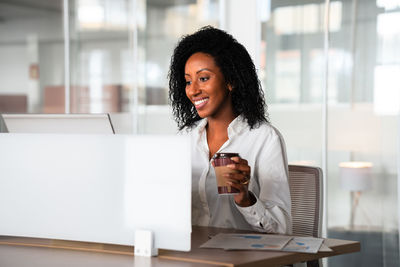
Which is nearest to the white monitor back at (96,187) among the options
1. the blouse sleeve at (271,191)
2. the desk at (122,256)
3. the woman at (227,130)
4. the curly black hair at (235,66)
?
the desk at (122,256)

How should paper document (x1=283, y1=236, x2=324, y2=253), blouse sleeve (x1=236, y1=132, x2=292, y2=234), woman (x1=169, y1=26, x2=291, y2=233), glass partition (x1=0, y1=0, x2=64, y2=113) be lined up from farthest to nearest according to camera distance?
glass partition (x1=0, y1=0, x2=64, y2=113) → woman (x1=169, y1=26, x2=291, y2=233) → blouse sleeve (x1=236, y1=132, x2=292, y2=234) → paper document (x1=283, y1=236, x2=324, y2=253)

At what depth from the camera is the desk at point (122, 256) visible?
1.89 m

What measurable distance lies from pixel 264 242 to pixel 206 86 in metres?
0.93

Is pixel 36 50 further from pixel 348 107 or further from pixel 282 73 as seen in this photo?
pixel 348 107

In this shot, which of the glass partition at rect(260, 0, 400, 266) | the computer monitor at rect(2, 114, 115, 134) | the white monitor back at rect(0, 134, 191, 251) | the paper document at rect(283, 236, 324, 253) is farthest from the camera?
the glass partition at rect(260, 0, 400, 266)

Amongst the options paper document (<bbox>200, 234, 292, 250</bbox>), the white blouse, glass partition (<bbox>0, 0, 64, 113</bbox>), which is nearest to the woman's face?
the white blouse

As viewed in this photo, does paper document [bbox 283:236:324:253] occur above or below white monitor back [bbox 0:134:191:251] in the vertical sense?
below

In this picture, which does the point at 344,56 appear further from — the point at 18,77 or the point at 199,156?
the point at 18,77

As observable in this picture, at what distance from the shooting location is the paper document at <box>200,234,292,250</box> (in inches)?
80.6

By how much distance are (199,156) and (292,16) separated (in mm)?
2046

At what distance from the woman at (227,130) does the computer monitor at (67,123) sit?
0.59m

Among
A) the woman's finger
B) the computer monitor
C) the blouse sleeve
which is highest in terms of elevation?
the computer monitor

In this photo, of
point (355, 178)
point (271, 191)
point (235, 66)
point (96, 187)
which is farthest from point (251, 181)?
point (355, 178)

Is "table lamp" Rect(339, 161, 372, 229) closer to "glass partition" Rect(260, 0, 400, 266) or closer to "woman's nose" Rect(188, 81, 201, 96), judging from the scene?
"glass partition" Rect(260, 0, 400, 266)
